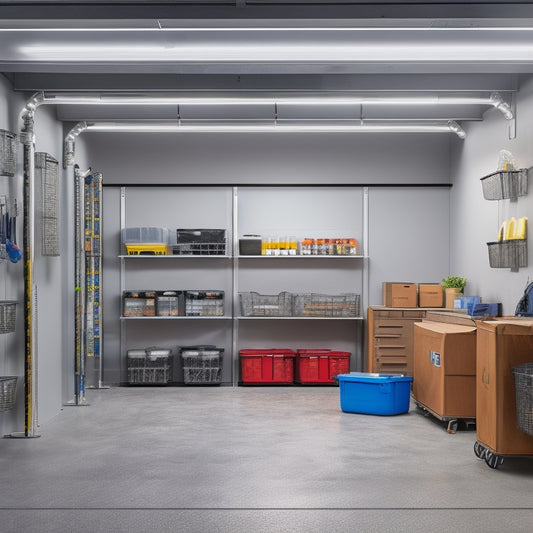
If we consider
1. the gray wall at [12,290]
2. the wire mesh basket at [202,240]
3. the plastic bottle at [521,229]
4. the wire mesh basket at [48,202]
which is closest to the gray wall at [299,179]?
the wire mesh basket at [202,240]

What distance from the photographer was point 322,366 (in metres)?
9.62

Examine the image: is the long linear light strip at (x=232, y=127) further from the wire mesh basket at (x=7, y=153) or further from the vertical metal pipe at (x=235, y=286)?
the wire mesh basket at (x=7, y=153)

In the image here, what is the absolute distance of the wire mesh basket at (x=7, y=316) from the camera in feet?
19.0

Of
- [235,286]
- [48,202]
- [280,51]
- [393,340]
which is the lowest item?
[393,340]

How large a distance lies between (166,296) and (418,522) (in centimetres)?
609

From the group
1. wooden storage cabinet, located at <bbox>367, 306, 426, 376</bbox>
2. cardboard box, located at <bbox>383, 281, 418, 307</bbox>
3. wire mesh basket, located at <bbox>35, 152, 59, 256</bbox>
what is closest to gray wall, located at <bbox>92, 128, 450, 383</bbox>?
cardboard box, located at <bbox>383, 281, 418, 307</bbox>

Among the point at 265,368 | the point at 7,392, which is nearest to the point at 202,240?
the point at 265,368

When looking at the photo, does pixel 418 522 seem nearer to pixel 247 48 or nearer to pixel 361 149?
pixel 247 48

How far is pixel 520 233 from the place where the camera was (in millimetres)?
6938

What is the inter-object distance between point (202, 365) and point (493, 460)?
497 cm

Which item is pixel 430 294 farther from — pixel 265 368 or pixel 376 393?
pixel 265 368

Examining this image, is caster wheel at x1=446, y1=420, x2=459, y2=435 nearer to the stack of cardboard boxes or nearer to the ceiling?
the stack of cardboard boxes

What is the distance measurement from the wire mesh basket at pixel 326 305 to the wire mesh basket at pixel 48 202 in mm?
3653

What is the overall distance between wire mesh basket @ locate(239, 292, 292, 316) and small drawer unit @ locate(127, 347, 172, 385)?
1.27m
